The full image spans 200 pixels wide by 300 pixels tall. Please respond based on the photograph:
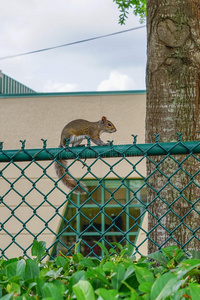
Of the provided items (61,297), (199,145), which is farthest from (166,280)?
(199,145)

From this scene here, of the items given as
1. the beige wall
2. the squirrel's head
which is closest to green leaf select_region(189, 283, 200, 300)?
the squirrel's head

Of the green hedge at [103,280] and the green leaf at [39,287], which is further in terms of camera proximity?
the green leaf at [39,287]

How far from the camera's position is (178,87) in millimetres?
3285

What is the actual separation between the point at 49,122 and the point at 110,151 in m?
7.67

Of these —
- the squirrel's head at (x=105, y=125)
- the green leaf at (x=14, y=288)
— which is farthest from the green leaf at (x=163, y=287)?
the squirrel's head at (x=105, y=125)

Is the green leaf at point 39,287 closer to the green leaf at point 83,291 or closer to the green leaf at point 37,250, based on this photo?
the green leaf at point 83,291

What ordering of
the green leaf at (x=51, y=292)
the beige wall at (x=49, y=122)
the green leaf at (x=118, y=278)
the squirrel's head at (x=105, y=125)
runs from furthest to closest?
the beige wall at (x=49, y=122), the squirrel's head at (x=105, y=125), the green leaf at (x=118, y=278), the green leaf at (x=51, y=292)

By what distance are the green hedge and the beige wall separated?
783cm

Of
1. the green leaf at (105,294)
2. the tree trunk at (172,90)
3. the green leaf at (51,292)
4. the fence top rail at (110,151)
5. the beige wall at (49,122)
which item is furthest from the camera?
the beige wall at (49,122)

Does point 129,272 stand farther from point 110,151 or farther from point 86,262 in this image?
point 110,151

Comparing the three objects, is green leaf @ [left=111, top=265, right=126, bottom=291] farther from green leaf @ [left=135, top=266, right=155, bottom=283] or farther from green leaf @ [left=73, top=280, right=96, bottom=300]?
green leaf @ [left=73, top=280, right=96, bottom=300]

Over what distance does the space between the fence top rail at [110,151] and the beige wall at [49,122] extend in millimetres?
7223

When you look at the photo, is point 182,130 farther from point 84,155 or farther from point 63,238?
point 63,238

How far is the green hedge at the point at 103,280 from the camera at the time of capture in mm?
1118
